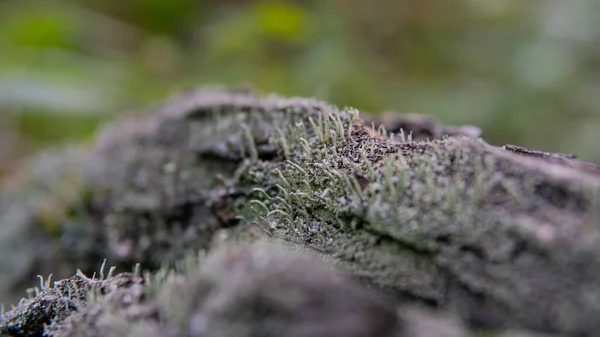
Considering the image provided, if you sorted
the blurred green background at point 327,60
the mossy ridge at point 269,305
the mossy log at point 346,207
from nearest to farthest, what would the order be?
the mossy ridge at point 269,305 → the mossy log at point 346,207 → the blurred green background at point 327,60


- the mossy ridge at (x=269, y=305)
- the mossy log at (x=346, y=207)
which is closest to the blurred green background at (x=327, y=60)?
the mossy log at (x=346, y=207)

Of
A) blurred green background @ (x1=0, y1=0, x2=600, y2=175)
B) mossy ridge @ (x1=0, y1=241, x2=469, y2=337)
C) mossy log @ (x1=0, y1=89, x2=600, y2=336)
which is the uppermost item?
blurred green background @ (x1=0, y1=0, x2=600, y2=175)

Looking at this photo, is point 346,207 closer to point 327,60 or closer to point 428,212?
point 428,212

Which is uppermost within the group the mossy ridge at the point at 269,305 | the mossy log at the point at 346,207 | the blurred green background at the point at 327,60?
the blurred green background at the point at 327,60

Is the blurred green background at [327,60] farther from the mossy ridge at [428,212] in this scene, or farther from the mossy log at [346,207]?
the mossy ridge at [428,212]

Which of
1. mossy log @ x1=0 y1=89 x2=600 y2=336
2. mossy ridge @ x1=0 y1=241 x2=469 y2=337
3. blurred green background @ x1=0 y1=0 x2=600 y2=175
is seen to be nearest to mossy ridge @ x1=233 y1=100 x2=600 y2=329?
mossy log @ x1=0 y1=89 x2=600 y2=336

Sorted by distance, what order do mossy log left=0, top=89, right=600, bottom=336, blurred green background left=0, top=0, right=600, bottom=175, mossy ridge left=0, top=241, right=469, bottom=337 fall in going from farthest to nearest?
blurred green background left=0, top=0, right=600, bottom=175 < mossy log left=0, top=89, right=600, bottom=336 < mossy ridge left=0, top=241, right=469, bottom=337

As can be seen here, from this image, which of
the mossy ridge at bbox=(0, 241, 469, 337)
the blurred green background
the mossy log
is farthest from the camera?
the blurred green background

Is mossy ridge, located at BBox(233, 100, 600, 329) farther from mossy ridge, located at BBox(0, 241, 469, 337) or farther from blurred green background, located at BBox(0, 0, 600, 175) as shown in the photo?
blurred green background, located at BBox(0, 0, 600, 175)
